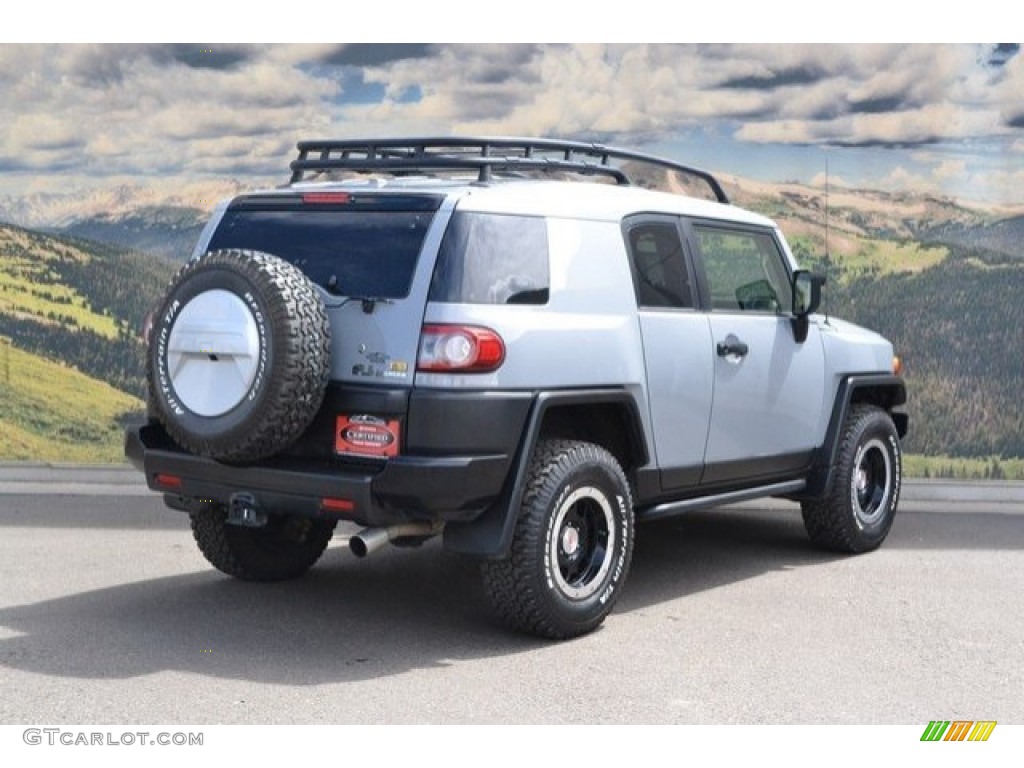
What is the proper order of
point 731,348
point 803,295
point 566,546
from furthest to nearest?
point 803,295, point 731,348, point 566,546

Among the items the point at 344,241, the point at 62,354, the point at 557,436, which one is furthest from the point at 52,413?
the point at 557,436

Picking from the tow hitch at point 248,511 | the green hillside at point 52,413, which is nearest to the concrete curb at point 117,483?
the green hillside at point 52,413

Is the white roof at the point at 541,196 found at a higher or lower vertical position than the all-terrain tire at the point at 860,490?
higher

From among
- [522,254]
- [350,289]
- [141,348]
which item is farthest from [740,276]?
[141,348]

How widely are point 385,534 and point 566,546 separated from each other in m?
0.86

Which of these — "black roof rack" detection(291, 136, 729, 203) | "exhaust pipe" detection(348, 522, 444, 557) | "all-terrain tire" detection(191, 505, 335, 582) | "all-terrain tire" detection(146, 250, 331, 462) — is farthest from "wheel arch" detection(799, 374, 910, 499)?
"all-terrain tire" detection(146, 250, 331, 462)

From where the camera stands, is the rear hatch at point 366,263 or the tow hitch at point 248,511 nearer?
the rear hatch at point 366,263

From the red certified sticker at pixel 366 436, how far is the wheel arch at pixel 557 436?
0.50m

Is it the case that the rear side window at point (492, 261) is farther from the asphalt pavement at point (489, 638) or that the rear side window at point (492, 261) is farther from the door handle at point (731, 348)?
the asphalt pavement at point (489, 638)

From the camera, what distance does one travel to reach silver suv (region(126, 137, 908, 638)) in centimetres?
620

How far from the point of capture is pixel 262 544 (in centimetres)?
770

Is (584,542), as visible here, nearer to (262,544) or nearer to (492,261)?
(492,261)

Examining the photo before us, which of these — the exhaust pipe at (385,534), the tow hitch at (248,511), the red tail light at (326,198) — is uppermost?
the red tail light at (326,198)

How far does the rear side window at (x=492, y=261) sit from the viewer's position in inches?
248
